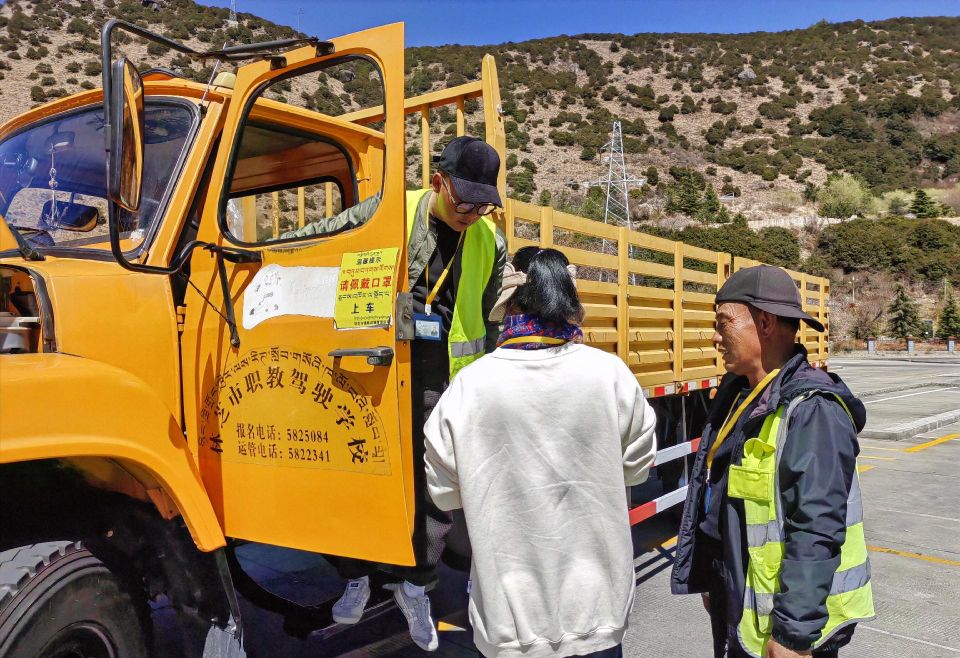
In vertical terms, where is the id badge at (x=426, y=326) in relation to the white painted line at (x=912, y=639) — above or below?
above


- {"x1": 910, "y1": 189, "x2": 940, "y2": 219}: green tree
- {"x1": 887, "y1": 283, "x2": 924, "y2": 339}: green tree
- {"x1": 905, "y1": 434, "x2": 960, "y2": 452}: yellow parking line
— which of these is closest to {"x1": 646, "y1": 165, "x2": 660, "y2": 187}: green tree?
{"x1": 910, "y1": 189, "x2": 940, "y2": 219}: green tree

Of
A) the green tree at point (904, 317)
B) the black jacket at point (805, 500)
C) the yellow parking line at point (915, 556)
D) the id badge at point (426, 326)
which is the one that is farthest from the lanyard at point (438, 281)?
the green tree at point (904, 317)

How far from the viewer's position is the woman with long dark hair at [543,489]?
6.22 feet

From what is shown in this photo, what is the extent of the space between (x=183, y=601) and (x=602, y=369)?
1.65m

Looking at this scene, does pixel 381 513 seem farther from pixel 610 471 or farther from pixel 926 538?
pixel 926 538

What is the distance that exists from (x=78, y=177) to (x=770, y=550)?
280 centimetres

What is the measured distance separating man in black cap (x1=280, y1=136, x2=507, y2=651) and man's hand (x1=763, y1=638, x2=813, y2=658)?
1.07m

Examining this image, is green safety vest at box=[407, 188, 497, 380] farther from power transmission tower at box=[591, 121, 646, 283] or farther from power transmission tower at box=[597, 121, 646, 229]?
power transmission tower at box=[597, 121, 646, 229]

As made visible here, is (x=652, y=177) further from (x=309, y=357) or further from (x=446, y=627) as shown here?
(x=309, y=357)

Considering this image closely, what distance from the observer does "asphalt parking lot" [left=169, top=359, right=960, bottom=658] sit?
382 cm

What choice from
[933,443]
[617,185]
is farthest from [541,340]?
[617,185]

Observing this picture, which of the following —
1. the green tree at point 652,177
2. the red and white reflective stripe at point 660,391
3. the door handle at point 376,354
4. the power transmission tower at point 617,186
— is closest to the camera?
the door handle at point 376,354

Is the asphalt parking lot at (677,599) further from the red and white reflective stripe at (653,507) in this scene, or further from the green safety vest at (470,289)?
the green safety vest at (470,289)

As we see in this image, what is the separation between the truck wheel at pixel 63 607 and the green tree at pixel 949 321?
42.9 meters
